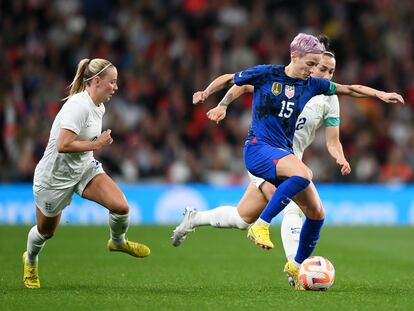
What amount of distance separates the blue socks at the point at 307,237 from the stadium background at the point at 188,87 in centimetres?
926

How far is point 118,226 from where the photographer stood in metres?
8.77

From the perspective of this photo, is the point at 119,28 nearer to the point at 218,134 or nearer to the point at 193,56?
the point at 193,56

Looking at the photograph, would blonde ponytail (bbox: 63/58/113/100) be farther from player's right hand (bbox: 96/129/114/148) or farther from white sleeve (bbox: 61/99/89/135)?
player's right hand (bbox: 96/129/114/148)

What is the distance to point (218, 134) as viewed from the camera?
19141 millimetres

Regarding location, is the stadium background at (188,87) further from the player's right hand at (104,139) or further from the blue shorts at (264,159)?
the player's right hand at (104,139)

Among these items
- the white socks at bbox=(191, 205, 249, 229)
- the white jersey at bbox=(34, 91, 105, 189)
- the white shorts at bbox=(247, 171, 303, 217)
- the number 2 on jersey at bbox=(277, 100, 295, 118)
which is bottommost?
the white socks at bbox=(191, 205, 249, 229)

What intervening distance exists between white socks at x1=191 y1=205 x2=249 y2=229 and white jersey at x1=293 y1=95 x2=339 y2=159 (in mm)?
871

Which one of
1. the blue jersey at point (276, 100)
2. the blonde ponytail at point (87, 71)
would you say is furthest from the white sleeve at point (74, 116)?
the blue jersey at point (276, 100)

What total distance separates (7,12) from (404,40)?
29.9 feet

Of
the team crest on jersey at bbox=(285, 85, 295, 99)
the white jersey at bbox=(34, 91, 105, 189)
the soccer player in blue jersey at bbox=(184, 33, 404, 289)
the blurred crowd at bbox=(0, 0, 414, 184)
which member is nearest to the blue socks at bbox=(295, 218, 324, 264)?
the soccer player in blue jersey at bbox=(184, 33, 404, 289)

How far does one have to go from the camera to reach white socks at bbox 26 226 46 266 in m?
8.55

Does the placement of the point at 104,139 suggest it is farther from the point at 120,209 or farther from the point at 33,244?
the point at 33,244

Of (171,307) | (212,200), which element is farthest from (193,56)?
(171,307)

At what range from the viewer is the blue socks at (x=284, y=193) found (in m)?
7.92
